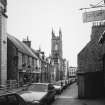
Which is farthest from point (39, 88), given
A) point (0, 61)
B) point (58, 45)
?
point (58, 45)

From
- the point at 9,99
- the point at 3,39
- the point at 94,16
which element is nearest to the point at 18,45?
the point at 3,39

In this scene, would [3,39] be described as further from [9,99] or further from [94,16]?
[9,99]

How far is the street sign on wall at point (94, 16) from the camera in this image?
1118 cm

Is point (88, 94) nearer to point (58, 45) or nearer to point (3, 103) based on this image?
point (3, 103)

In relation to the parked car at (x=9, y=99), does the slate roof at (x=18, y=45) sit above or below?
above

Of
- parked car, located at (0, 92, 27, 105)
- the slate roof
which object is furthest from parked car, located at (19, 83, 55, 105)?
the slate roof

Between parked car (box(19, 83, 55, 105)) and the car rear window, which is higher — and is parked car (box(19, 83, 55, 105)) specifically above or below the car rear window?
below

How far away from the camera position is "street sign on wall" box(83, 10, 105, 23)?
11178mm

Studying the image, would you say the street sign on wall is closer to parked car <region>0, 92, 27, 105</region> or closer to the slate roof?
parked car <region>0, 92, 27, 105</region>

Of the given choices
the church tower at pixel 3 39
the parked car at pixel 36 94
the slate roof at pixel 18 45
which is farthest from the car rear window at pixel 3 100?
the slate roof at pixel 18 45

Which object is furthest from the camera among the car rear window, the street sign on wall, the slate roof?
the slate roof

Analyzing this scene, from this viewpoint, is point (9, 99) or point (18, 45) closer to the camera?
point (9, 99)

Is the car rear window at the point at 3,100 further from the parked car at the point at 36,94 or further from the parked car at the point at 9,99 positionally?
the parked car at the point at 36,94

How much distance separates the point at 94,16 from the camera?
11.4 meters
